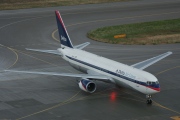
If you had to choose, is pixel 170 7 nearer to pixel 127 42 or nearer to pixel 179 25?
pixel 179 25

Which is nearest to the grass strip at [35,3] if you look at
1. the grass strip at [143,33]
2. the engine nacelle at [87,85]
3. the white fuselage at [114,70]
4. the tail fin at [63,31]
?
the grass strip at [143,33]

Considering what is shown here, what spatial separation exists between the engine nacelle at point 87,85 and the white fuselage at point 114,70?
228 centimetres

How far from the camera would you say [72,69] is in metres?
77.9

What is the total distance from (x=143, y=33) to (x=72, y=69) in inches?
1178

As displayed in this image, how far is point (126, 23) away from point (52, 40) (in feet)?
69.5

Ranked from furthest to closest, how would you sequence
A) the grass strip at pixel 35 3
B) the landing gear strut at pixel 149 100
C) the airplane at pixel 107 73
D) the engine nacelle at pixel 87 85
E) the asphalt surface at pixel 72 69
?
1. the grass strip at pixel 35 3
2. the engine nacelle at pixel 87 85
3. the landing gear strut at pixel 149 100
4. the airplane at pixel 107 73
5. the asphalt surface at pixel 72 69

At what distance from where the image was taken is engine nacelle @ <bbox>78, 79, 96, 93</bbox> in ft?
210

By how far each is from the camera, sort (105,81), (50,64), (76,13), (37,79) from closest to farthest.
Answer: (105,81) → (37,79) → (50,64) → (76,13)

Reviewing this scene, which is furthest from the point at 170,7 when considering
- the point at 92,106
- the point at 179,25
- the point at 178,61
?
the point at 92,106

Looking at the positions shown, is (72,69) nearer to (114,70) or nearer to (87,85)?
(87,85)

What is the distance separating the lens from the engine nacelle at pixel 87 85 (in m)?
64.1

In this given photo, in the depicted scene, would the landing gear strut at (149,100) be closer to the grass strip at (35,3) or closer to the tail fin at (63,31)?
the tail fin at (63,31)

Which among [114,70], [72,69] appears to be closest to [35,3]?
[72,69]

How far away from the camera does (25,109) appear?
59688mm
